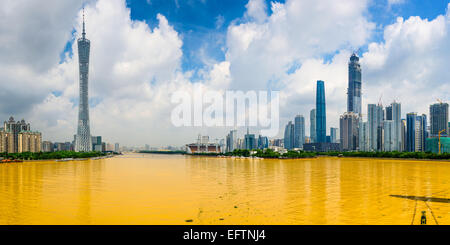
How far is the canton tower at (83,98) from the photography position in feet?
485

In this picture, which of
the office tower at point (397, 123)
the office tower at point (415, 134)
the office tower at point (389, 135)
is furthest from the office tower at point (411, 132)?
the office tower at point (389, 135)

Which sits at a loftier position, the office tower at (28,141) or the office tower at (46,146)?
the office tower at (28,141)

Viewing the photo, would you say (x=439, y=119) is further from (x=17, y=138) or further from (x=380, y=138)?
(x=17, y=138)

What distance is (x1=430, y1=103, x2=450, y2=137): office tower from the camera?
158450mm

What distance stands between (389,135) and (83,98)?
184385 millimetres

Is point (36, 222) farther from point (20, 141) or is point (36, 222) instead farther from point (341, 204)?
point (20, 141)

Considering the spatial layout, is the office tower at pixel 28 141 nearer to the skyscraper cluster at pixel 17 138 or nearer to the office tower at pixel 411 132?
the skyscraper cluster at pixel 17 138

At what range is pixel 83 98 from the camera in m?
148

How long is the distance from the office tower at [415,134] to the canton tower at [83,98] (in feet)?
607

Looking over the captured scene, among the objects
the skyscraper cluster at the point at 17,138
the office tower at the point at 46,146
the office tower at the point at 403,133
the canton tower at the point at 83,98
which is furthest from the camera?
the office tower at the point at 46,146

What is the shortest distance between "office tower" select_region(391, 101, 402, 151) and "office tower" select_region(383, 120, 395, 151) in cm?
139

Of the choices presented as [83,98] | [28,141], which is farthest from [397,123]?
[28,141]
